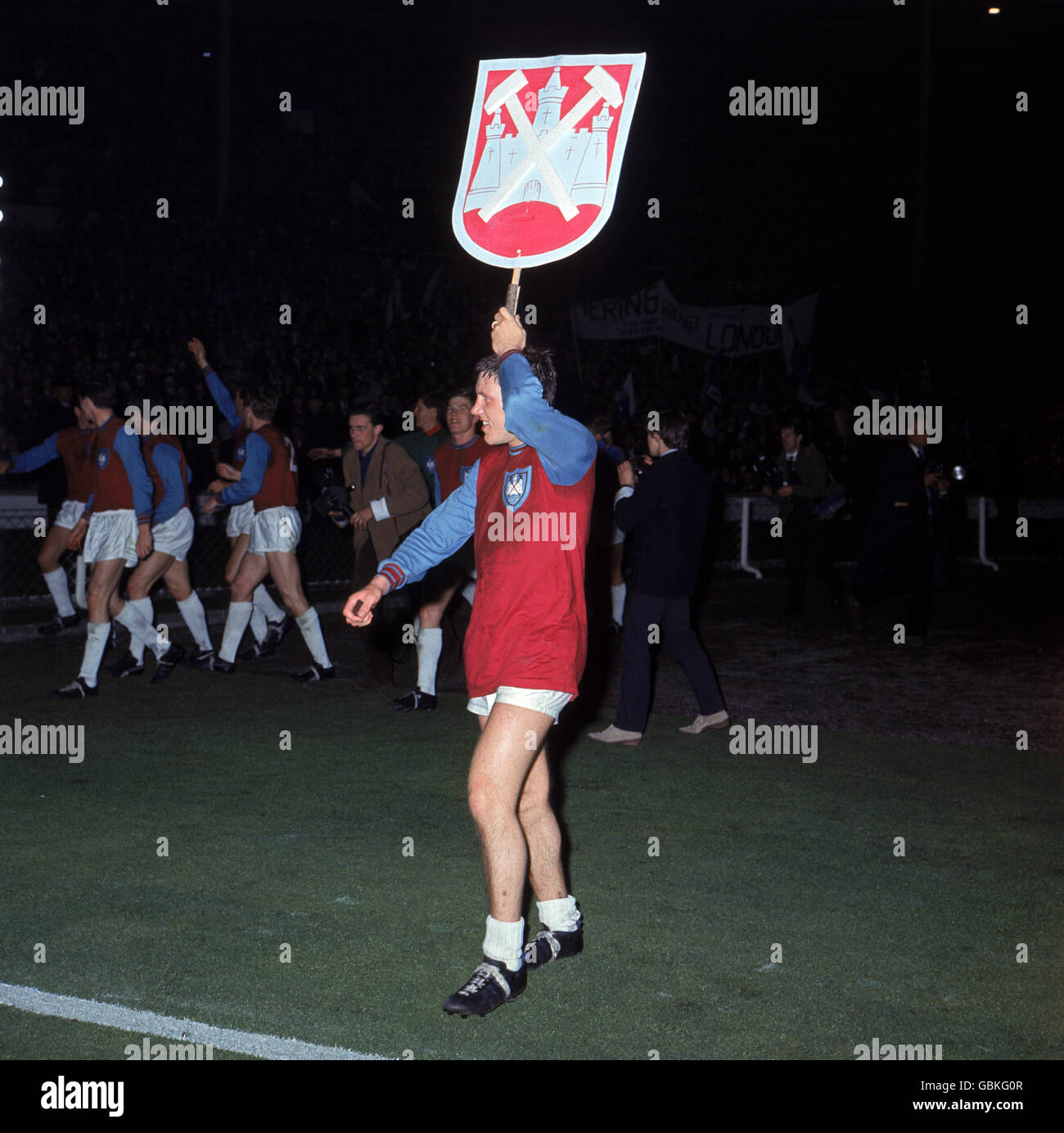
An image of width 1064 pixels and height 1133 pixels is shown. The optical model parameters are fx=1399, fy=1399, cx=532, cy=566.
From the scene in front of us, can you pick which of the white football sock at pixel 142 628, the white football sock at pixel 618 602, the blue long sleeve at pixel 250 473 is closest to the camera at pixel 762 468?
the white football sock at pixel 618 602

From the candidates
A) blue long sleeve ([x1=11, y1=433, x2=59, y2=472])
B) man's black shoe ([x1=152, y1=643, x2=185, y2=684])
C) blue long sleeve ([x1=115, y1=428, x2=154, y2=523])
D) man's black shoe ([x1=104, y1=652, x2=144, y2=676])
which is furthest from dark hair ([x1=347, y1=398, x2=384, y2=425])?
blue long sleeve ([x1=11, y1=433, x2=59, y2=472])

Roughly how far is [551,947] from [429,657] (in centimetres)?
455

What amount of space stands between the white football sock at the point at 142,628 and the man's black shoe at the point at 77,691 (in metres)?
0.65

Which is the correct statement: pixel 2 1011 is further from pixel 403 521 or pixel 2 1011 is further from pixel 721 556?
pixel 721 556

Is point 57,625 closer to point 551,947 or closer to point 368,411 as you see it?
point 368,411

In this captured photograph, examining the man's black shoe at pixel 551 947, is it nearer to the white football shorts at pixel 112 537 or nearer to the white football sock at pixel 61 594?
the white football shorts at pixel 112 537

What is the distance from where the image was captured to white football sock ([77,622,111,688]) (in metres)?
8.96

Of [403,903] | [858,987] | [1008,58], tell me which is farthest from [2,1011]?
[1008,58]

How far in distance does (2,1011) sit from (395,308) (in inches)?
956

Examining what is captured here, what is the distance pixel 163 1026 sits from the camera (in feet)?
12.9

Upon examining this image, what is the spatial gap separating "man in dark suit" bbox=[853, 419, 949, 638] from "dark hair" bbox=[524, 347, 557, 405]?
8.20m

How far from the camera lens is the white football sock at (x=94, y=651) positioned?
29.4 ft

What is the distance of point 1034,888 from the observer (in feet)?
17.9

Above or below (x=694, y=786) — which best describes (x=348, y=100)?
above
